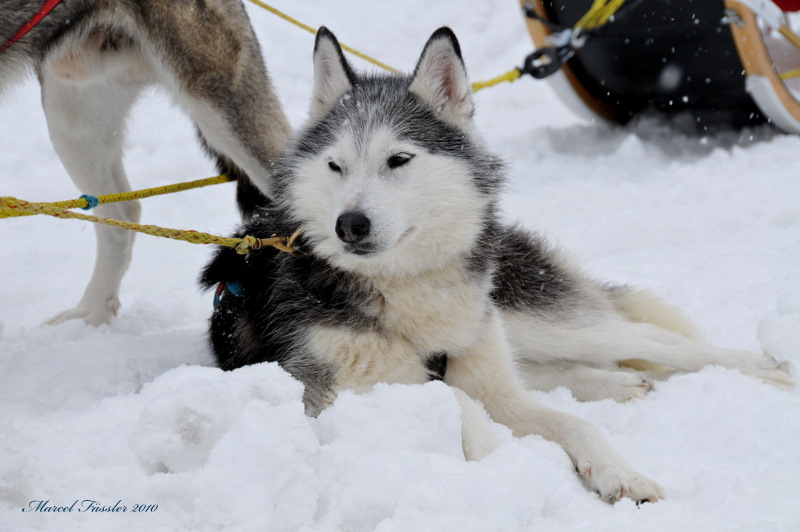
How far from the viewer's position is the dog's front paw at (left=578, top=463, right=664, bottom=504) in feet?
5.70

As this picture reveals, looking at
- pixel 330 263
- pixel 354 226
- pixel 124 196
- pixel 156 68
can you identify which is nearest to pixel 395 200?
pixel 354 226

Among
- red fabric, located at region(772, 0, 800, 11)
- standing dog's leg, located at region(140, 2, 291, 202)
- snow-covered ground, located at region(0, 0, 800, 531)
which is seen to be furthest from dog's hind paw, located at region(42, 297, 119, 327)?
red fabric, located at region(772, 0, 800, 11)

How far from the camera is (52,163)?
5.72m

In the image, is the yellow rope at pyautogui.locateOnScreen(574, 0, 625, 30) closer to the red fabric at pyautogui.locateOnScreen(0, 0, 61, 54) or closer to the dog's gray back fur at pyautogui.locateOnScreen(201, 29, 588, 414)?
the dog's gray back fur at pyautogui.locateOnScreen(201, 29, 588, 414)

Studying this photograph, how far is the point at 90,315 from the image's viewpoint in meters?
3.42

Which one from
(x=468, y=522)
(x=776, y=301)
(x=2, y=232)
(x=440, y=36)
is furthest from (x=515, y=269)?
(x=2, y=232)

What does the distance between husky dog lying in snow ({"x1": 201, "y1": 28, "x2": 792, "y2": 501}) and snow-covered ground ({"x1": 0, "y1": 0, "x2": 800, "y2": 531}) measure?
0.15 m

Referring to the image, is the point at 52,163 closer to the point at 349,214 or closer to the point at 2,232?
the point at 2,232

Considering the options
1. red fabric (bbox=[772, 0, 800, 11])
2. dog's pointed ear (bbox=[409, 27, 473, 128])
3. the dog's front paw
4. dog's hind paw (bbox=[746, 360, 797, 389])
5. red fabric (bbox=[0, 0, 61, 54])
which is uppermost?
red fabric (bbox=[0, 0, 61, 54])

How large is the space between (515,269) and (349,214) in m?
1.06

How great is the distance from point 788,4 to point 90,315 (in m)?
5.28

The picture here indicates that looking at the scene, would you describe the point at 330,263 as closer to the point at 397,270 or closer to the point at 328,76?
the point at 397,270

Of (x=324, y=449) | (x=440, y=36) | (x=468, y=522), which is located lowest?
(x=468, y=522)

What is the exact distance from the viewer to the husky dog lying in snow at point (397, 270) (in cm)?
209
